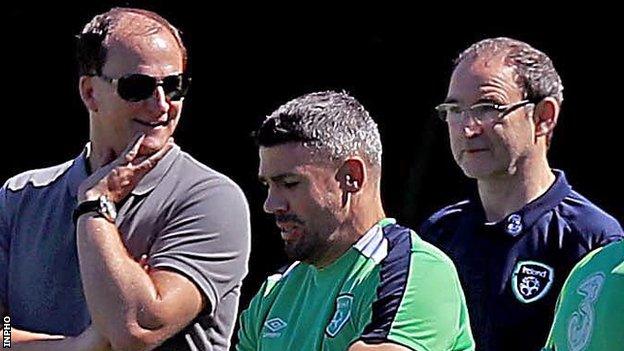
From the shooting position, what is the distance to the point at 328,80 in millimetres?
5789

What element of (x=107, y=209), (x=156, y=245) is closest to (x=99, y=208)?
(x=107, y=209)

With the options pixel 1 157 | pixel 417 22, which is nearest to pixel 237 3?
pixel 417 22

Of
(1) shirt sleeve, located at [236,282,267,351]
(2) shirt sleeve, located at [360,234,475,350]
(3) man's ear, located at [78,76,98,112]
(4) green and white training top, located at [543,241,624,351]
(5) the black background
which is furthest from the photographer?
(5) the black background

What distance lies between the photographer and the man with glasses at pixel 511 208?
3.01 meters

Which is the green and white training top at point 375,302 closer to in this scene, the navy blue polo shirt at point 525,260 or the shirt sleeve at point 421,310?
the shirt sleeve at point 421,310

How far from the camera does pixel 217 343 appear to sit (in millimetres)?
2936

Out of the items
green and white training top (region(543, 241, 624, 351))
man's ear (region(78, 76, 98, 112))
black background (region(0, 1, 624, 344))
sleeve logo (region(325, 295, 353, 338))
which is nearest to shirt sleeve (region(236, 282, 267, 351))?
sleeve logo (region(325, 295, 353, 338))

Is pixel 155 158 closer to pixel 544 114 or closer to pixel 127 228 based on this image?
pixel 127 228

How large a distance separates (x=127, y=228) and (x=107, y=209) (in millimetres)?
67

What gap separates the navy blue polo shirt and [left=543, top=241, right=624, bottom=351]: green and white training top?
46.0 inches

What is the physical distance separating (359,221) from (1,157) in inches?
146

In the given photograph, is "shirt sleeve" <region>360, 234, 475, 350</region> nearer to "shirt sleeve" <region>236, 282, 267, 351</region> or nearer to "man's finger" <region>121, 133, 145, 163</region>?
"shirt sleeve" <region>236, 282, 267, 351</region>

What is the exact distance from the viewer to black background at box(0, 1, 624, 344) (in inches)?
217

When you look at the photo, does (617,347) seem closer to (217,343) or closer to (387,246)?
(387,246)
